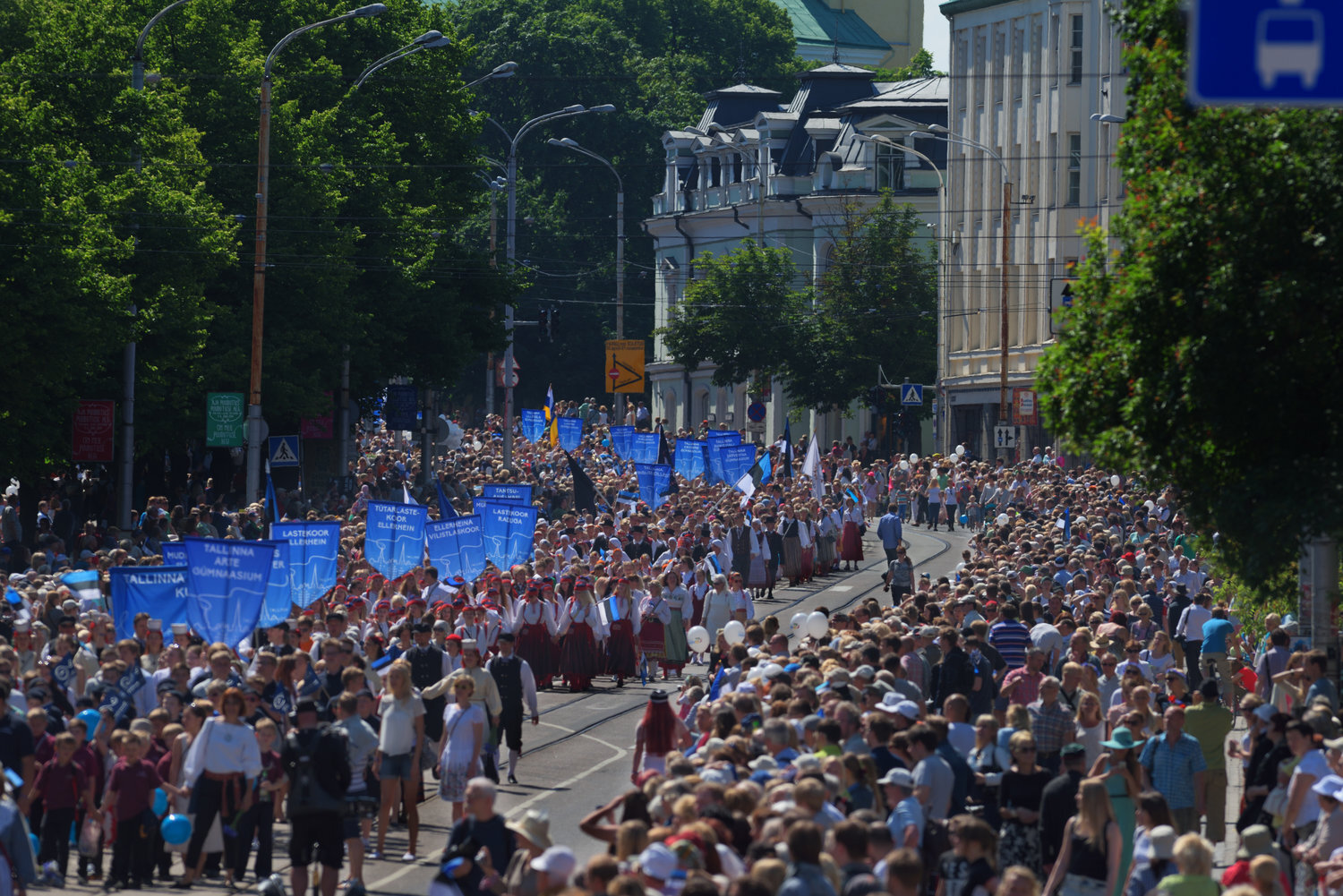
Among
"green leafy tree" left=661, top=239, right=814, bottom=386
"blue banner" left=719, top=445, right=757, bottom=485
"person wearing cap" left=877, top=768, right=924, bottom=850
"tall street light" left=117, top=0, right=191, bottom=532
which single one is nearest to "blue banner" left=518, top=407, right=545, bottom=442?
"green leafy tree" left=661, top=239, right=814, bottom=386

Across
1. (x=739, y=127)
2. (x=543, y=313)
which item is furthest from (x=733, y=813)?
(x=739, y=127)

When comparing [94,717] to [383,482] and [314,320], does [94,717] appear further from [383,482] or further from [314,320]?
[383,482]

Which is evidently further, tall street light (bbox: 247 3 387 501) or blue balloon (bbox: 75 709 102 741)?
tall street light (bbox: 247 3 387 501)

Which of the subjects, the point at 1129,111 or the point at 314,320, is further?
the point at 314,320

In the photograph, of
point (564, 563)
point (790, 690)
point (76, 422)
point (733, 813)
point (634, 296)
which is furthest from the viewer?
point (634, 296)

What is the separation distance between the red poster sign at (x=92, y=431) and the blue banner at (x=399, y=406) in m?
17.4

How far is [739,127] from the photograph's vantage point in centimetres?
8806

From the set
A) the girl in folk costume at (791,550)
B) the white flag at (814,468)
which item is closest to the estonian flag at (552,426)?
the white flag at (814,468)

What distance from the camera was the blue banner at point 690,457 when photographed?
44.7m

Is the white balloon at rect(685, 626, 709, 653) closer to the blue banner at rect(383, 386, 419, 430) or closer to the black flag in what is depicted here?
the black flag

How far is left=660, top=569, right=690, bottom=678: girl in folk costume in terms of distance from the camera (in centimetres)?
2702

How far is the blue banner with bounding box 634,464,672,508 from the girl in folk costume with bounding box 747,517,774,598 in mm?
3968

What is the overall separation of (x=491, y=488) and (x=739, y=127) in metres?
58.6

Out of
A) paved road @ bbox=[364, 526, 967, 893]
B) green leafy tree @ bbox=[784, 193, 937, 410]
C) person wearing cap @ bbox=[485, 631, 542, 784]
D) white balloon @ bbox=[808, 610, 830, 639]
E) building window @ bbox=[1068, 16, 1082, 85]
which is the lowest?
paved road @ bbox=[364, 526, 967, 893]
